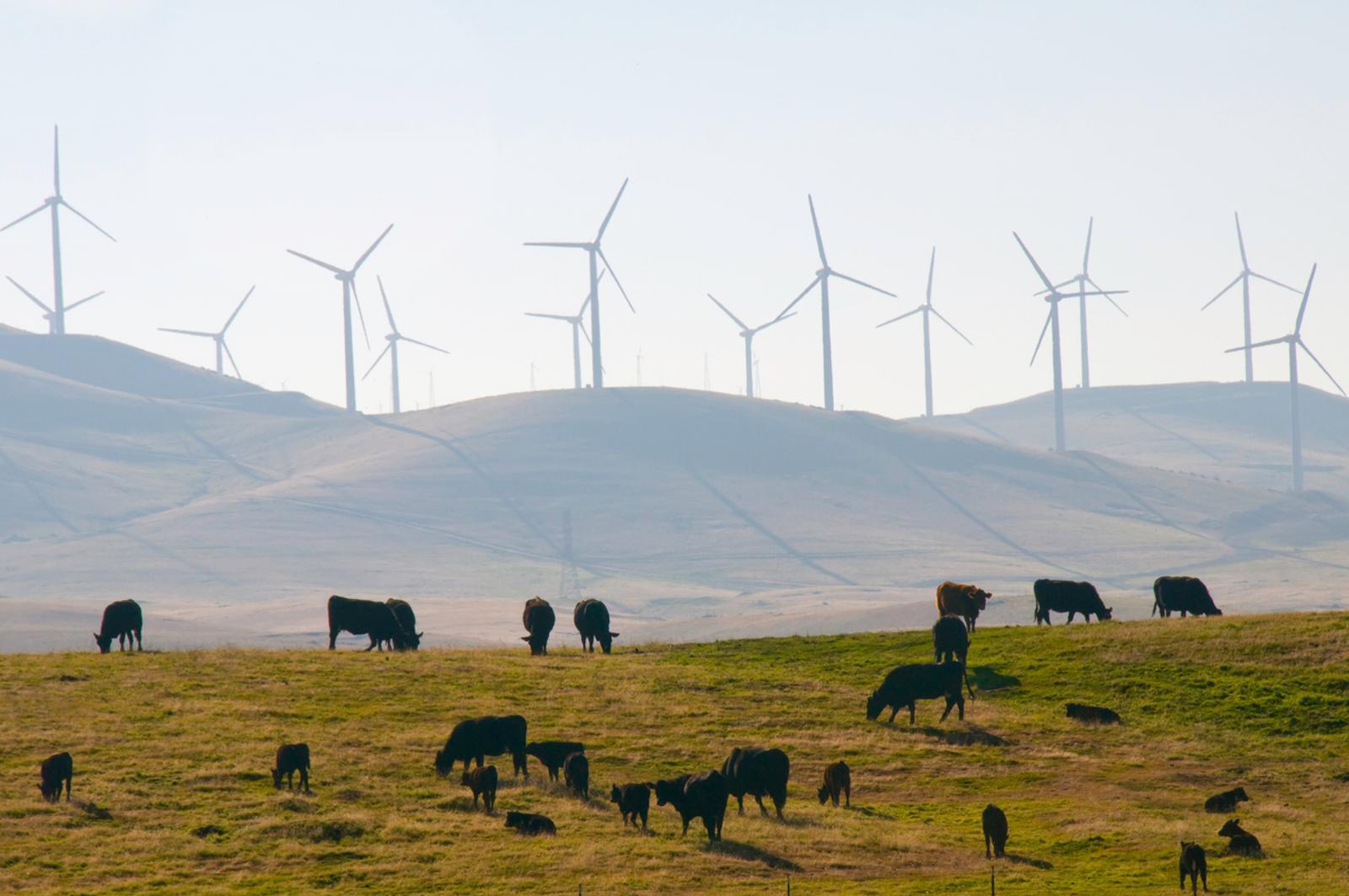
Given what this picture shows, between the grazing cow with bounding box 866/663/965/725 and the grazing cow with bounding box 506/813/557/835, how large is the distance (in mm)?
10092

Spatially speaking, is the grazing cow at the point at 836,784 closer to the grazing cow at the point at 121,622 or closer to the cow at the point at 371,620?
the cow at the point at 371,620

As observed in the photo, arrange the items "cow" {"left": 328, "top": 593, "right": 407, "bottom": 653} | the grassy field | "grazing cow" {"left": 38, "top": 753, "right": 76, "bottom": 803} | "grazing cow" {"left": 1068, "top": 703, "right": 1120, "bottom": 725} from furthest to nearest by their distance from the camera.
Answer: "cow" {"left": 328, "top": 593, "right": 407, "bottom": 653}
"grazing cow" {"left": 1068, "top": 703, "right": 1120, "bottom": 725}
"grazing cow" {"left": 38, "top": 753, "right": 76, "bottom": 803}
the grassy field

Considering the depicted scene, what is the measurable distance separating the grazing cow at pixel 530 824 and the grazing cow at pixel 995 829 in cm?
690

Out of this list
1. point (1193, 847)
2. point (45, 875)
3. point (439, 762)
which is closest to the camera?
point (1193, 847)

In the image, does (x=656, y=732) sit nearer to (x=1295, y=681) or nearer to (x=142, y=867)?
(x=142, y=867)

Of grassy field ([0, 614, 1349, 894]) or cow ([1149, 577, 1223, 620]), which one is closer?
grassy field ([0, 614, 1349, 894])

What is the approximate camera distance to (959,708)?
34531 mm

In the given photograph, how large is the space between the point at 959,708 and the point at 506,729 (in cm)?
1007

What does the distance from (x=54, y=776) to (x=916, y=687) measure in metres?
17.1

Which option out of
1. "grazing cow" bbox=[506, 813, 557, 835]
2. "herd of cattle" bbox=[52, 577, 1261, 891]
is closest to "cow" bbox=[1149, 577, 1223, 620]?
"herd of cattle" bbox=[52, 577, 1261, 891]

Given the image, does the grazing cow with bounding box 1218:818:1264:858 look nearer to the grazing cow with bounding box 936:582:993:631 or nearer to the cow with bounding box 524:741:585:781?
the cow with bounding box 524:741:585:781

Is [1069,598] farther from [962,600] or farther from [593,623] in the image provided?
[593,623]

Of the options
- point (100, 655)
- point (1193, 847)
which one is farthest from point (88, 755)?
point (1193, 847)

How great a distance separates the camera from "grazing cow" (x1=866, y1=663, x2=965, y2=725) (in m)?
34.5
